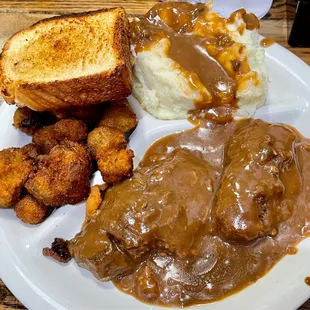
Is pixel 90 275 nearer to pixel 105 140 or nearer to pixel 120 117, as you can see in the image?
pixel 105 140

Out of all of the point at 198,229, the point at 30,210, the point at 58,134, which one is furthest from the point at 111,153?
the point at 198,229

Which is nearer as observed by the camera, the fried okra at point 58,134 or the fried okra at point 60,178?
the fried okra at point 60,178

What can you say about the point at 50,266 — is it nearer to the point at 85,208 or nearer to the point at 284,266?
the point at 85,208

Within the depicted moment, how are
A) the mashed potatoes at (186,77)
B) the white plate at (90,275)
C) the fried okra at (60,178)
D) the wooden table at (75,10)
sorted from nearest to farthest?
the white plate at (90,275)
the fried okra at (60,178)
the mashed potatoes at (186,77)
the wooden table at (75,10)

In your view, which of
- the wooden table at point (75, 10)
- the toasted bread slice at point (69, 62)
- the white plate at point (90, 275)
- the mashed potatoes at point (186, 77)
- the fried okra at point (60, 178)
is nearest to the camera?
the white plate at point (90, 275)

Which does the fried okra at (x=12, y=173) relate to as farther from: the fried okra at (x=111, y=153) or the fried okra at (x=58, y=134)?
the fried okra at (x=111, y=153)

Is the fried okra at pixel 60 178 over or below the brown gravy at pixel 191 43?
below

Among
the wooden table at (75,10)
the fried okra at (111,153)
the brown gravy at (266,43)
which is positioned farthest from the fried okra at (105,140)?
the wooden table at (75,10)
